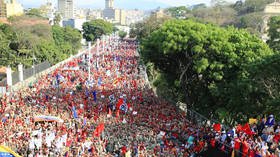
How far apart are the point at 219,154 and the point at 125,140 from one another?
3838 mm

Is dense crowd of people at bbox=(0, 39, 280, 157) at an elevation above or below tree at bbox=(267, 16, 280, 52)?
below

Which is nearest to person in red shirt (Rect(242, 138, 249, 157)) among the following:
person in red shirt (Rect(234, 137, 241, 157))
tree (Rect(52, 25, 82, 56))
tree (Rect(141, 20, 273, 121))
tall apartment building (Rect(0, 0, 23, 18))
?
person in red shirt (Rect(234, 137, 241, 157))

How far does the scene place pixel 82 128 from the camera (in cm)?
1650

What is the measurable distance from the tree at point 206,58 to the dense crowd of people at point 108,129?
6.99 ft

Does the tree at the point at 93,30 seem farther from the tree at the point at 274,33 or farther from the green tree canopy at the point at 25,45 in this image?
the tree at the point at 274,33

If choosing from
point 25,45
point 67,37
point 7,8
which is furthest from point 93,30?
point 25,45

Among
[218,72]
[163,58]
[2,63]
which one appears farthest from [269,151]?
[2,63]

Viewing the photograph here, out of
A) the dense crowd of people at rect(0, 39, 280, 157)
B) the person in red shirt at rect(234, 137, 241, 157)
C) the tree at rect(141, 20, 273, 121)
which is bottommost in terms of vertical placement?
the dense crowd of people at rect(0, 39, 280, 157)

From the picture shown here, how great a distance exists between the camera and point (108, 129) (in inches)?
650

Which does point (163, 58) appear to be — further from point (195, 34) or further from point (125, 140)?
point (125, 140)

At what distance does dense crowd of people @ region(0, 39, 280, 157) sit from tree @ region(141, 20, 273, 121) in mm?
2130

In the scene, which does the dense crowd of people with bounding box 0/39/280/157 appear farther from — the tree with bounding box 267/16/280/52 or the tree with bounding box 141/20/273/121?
the tree with bounding box 267/16/280/52

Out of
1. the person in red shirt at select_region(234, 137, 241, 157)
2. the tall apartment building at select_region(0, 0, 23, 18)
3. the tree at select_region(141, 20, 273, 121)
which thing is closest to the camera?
the person in red shirt at select_region(234, 137, 241, 157)

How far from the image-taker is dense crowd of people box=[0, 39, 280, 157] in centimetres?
1359
